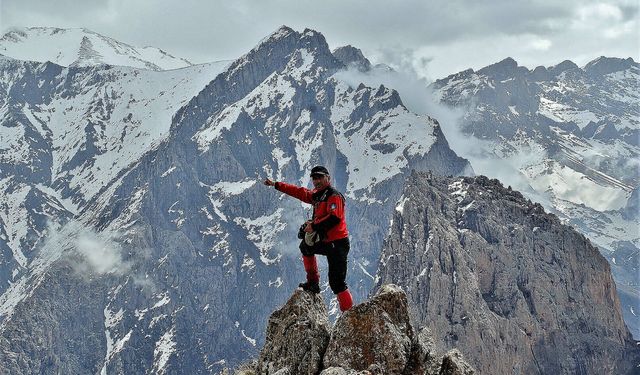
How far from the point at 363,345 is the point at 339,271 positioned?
3.19m

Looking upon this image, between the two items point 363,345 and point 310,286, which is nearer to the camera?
point 363,345

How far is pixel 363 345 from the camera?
23594 millimetres

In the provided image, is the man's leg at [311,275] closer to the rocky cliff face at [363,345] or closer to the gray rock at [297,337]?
the gray rock at [297,337]

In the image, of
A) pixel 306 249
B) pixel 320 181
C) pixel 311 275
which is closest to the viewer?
pixel 306 249

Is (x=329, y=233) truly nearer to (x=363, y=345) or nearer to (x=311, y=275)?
(x=311, y=275)

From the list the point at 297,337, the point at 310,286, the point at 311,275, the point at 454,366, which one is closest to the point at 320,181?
the point at 311,275

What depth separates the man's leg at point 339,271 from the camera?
2600 centimetres

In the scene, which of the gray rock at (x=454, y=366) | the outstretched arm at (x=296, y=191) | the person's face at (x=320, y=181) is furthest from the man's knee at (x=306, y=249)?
the gray rock at (x=454, y=366)

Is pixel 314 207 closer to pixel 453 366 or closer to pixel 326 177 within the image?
pixel 326 177

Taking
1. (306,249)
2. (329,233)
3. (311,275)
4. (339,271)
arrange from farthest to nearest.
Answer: (311,275) → (306,249) → (339,271) → (329,233)

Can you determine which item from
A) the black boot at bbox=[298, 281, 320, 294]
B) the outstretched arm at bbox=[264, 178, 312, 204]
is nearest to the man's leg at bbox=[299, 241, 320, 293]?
the black boot at bbox=[298, 281, 320, 294]

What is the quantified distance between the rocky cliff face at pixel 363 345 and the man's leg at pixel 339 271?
97cm

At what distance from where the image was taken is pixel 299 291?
26844 millimetres

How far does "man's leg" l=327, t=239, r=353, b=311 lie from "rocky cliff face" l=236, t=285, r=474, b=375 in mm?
968
